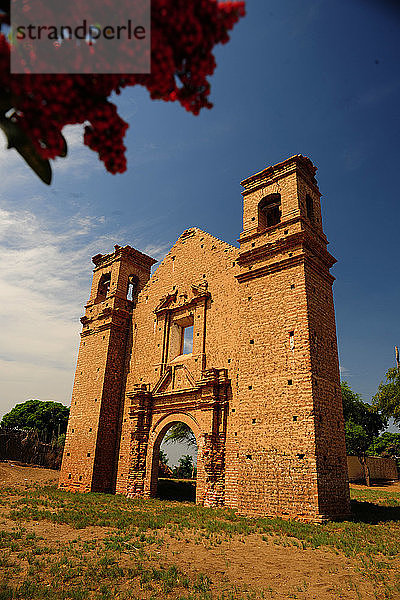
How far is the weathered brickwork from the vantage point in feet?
34.1

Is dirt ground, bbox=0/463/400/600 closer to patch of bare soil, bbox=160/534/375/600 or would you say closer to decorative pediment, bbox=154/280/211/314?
patch of bare soil, bbox=160/534/375/600

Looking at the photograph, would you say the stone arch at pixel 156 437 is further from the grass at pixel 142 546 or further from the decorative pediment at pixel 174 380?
the grass at pixel 142 546

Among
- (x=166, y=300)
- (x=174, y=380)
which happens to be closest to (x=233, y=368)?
(x=174, y=380)

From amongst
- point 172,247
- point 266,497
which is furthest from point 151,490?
point 172,247

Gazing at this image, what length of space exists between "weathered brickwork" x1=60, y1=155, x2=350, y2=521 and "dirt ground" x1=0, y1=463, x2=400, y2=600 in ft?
8.38

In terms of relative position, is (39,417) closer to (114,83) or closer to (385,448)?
(385,448)

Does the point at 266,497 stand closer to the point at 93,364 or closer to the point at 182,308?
the point at 182,308

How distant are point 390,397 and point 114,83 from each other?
97.2 ft

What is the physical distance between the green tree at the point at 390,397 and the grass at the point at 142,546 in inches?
627

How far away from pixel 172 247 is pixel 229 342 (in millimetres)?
6046

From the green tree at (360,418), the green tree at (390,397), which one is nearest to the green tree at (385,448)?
the green tree at (360,418)

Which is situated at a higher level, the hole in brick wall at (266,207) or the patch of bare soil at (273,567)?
the hole in brick wall at (266,207)

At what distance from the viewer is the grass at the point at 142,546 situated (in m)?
5.05

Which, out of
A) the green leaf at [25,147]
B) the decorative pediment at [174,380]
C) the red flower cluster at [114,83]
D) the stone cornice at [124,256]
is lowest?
the green leaf at [25,147]
